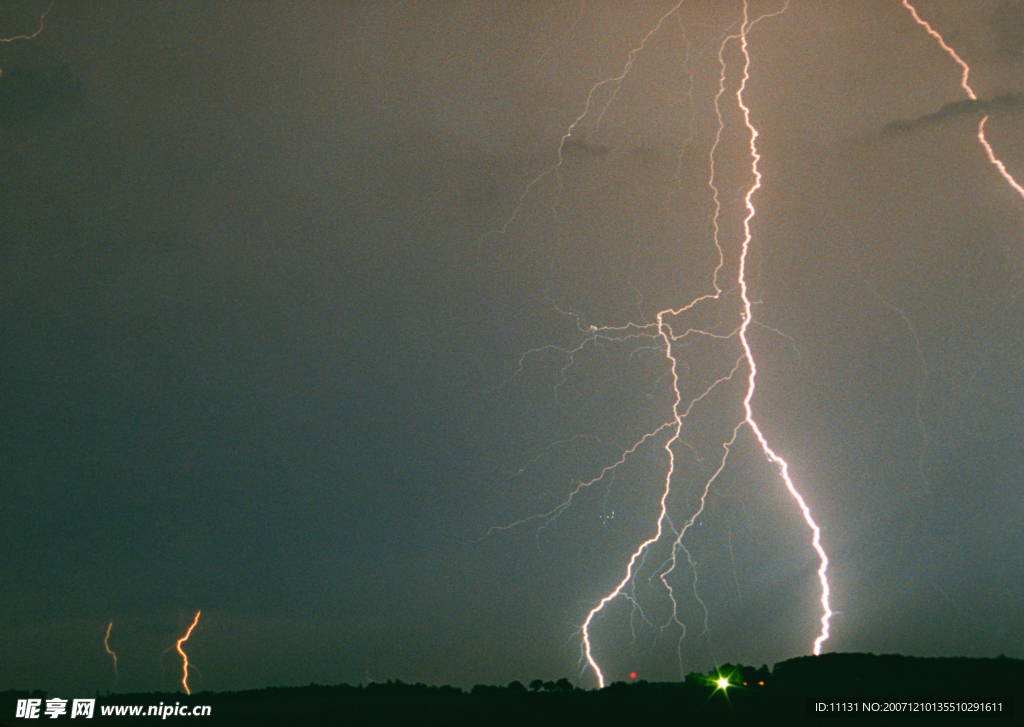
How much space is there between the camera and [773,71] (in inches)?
458

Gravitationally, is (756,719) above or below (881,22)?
below

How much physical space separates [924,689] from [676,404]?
4742 mm

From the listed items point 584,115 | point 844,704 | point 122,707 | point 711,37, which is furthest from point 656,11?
point 122,707

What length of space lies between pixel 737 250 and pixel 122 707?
10525mm

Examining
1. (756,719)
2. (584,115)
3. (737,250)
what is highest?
(584,115)

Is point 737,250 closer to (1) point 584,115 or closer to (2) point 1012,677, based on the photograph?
(1) point 584,115

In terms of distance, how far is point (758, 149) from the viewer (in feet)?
37.8

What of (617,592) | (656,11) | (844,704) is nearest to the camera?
(844,704)

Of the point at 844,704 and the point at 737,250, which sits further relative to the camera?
the point at 737,250

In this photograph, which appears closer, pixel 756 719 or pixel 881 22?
pixel 756 719

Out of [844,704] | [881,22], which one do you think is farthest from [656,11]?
[844,704]

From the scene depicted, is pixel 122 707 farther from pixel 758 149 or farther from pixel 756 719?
pixel 758 149

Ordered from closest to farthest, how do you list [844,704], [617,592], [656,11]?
1. [844,704]
2. [617,592]
3. [656,11]

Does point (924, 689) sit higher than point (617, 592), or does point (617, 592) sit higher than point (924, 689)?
point (617, 592)
